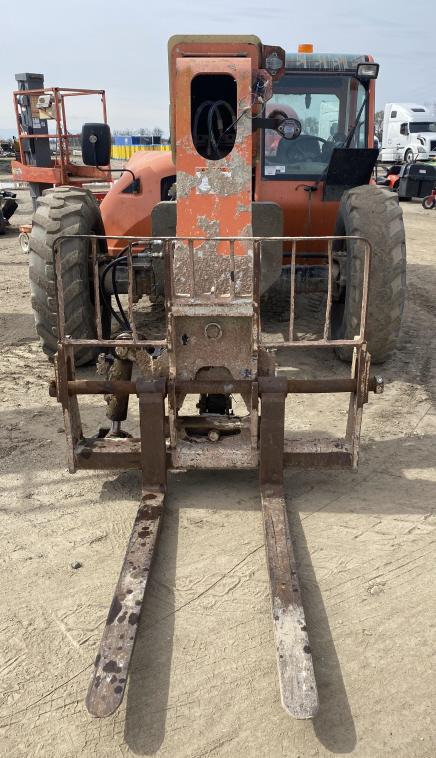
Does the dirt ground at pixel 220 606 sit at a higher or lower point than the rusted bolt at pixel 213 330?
lower

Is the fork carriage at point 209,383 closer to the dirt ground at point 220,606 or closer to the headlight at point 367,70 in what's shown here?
the dirt ground at point 220,606

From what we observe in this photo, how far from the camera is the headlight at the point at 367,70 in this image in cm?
570

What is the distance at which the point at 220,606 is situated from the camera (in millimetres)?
2789

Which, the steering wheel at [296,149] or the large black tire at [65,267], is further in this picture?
the steering wheel at [296,149]

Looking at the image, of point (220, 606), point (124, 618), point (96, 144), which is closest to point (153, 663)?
point (124, 618)

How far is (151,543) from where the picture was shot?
305 centimetres

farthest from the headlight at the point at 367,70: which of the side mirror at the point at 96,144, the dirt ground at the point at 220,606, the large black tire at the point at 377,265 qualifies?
the dirt ground at the point at 220,606

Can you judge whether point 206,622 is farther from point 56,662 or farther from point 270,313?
point 270,313

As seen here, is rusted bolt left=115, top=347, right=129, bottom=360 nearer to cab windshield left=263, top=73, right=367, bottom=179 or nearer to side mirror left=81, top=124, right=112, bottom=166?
cab windshield left=263, top=73, right=367, bottom=179

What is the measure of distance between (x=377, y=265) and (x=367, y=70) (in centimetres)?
198

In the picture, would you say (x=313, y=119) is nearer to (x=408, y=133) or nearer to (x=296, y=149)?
(x=296, y=149)

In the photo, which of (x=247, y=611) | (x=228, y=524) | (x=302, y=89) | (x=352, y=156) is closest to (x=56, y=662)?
(x=247, y=611)

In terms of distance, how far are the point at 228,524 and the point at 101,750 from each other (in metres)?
1.40

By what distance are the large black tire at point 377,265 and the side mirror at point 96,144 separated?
8.24 ft
